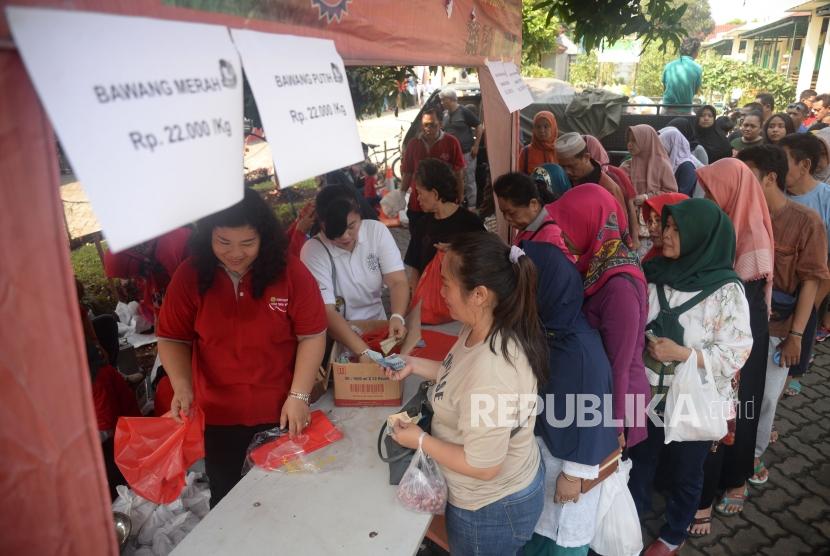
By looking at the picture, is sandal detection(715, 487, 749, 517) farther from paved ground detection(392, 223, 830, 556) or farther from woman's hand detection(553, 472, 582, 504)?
woman's hand detection(553, 472, 582, 504)

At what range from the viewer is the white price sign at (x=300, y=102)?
112 centimetres

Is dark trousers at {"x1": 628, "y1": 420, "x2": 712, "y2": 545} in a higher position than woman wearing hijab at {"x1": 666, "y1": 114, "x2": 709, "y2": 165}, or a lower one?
lower

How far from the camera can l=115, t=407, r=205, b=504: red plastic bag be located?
5.71ft

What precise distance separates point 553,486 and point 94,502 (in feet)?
5.34

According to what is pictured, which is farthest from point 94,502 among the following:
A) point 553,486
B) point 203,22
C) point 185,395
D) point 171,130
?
point 553,486

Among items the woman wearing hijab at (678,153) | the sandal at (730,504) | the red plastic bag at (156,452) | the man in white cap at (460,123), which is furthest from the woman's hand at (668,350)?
the man in white cap at (460,123)

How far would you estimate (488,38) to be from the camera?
3.18 metres

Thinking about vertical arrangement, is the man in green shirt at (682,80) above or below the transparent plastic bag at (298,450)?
above

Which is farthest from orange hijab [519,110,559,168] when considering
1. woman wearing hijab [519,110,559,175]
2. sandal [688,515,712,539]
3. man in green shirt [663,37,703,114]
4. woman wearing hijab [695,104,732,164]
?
man in green shirt [663,37,703,114]

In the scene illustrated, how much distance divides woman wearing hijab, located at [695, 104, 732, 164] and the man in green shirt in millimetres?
1699

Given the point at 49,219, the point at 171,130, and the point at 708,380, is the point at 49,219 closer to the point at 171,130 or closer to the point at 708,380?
the point at 171,130

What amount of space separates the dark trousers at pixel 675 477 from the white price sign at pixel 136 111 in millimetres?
2346

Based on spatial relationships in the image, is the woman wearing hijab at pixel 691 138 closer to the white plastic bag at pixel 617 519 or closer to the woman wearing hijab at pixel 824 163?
the woman wearing hijab at pixel 824 163

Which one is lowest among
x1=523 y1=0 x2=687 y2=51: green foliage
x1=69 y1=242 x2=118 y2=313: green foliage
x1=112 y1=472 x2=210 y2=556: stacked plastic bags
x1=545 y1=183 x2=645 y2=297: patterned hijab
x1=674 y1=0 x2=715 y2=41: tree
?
x1=112 y1=472 x2=210 y2=556: stacked plastic bags
